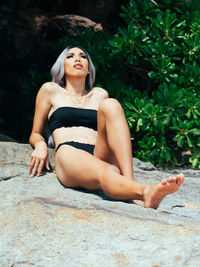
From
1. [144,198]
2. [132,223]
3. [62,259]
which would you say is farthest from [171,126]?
[62,259]

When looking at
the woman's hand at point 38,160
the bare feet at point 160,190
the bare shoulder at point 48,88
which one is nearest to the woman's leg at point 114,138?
the bare feet at point 160,190

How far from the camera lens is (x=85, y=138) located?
299 centimetres

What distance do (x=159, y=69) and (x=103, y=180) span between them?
8.38 feet

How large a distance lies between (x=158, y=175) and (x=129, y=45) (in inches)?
71.1

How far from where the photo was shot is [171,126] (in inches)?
179

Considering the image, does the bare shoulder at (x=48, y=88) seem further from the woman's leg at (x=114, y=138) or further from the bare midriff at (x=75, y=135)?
the woman's leg at (x=114, y=138)

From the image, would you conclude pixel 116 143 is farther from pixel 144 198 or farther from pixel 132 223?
pixel 132 223

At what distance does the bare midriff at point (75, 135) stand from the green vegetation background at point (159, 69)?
1238 millimetres

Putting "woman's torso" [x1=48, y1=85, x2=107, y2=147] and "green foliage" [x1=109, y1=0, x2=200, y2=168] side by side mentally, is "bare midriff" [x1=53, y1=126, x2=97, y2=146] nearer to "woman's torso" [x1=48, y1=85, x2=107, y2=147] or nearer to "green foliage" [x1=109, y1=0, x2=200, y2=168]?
"woman's torso" [x1=48, y1=85, x2=107, y2=147]

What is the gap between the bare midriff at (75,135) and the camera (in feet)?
9.75

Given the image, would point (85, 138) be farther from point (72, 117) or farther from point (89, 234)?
point (89, 234)

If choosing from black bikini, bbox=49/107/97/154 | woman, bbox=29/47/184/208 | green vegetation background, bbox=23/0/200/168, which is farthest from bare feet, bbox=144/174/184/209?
green vegetation background, bbox=23/0/200/168

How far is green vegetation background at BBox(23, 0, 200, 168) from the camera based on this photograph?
4289mm

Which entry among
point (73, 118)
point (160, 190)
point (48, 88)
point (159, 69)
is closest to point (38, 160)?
point (73, 118)
